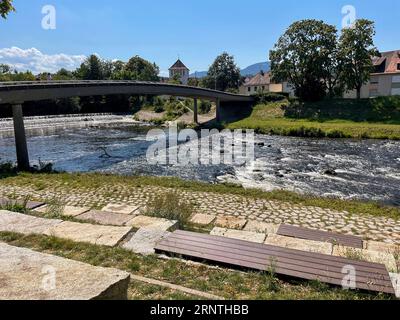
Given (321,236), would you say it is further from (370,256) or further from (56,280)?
(56,280)

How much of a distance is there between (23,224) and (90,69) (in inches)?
3490

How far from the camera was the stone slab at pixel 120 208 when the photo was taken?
30.3 feet

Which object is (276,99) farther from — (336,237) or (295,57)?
(336,237)

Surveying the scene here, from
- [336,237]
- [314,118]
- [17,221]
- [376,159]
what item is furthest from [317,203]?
[314,118]

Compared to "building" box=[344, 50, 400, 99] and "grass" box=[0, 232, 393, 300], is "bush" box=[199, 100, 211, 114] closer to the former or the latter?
"building" box=[344, 50, 400, 99]

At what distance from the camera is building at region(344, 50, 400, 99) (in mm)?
53312

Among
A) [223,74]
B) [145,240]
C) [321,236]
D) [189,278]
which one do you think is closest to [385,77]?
[223,74]

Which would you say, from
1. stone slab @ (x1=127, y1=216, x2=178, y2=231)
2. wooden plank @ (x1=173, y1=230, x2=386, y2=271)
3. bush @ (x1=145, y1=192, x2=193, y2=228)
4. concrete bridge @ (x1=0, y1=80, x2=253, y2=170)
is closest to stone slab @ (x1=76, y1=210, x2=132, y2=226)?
stone slab @ (x1=127, y1=216, x2=178, y2=231)

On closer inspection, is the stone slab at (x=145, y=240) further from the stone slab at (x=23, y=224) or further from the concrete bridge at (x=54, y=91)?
the concrete bridge at (x=54, y=91)

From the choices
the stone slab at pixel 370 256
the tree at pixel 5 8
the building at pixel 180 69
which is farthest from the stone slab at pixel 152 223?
the building at pixel 180 69

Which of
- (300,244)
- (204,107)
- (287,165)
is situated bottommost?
(287,165)

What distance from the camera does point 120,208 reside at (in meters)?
9.65

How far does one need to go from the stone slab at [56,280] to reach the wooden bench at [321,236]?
5.17 metres
